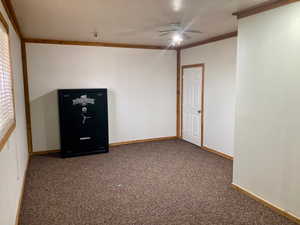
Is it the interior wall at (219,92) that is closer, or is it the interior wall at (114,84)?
the interior wall at (219,92)

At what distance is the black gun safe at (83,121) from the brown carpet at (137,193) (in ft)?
0.93

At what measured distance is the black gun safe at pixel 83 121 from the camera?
15.7 ft

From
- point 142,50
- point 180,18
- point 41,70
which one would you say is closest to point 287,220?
point 180,18

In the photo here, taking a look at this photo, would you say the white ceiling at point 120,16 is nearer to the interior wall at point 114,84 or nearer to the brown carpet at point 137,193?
the interior wall at point 114,84

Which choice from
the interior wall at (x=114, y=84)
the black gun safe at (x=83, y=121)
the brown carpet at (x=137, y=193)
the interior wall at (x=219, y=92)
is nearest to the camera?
the brown carpet at (x=137, y=193)

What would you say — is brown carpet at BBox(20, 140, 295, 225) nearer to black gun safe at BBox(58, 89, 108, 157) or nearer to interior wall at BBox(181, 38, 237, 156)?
black gun safe at BBox(58, 89, 108, 157)

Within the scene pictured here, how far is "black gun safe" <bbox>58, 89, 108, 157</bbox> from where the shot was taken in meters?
4.80

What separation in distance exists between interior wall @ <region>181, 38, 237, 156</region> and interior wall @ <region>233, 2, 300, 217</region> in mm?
1371

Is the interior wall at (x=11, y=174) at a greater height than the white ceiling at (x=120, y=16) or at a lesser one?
lesser

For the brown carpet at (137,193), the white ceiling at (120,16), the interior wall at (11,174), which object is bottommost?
the brown carpet at (137,193)

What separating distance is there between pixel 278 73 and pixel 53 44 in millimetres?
4437

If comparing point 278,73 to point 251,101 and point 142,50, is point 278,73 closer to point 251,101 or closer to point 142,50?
point 251,101

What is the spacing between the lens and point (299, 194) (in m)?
2.51

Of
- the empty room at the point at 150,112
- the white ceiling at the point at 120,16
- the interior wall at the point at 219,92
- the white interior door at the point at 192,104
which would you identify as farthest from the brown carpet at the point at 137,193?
the white ceiling at the point at 120,16
